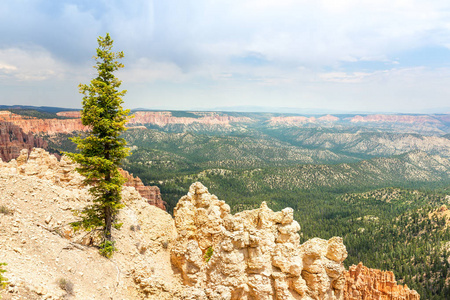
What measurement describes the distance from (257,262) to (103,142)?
42.5ft

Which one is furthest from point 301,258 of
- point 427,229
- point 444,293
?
point 427,229

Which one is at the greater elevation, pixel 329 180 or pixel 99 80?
pixel 99 80

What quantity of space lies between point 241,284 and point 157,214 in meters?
14.8

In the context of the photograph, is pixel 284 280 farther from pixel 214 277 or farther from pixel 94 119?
pixel 94 119

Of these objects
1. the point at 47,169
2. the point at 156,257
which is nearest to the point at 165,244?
the point at 156,257

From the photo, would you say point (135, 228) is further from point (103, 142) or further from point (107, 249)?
point (103, 142)

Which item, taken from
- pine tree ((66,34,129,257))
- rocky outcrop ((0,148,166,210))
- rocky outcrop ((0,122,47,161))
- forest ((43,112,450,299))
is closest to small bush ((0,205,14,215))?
pine tree ((66,34,129,257))

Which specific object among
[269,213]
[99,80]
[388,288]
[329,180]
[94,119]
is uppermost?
[99,80]

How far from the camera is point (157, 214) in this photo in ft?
85.1

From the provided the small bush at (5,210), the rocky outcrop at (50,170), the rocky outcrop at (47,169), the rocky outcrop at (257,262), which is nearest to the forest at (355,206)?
the rocky outcrop at (257,262)

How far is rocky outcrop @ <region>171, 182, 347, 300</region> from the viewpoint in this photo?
13983mm

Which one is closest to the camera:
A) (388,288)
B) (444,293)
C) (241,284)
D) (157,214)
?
(241,284)

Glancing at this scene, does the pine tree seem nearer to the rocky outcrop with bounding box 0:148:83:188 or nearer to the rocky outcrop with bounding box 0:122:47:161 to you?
the rocky outcrop with bounding box 0:148:83:188

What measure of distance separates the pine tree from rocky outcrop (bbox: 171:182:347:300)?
20.6 ft
